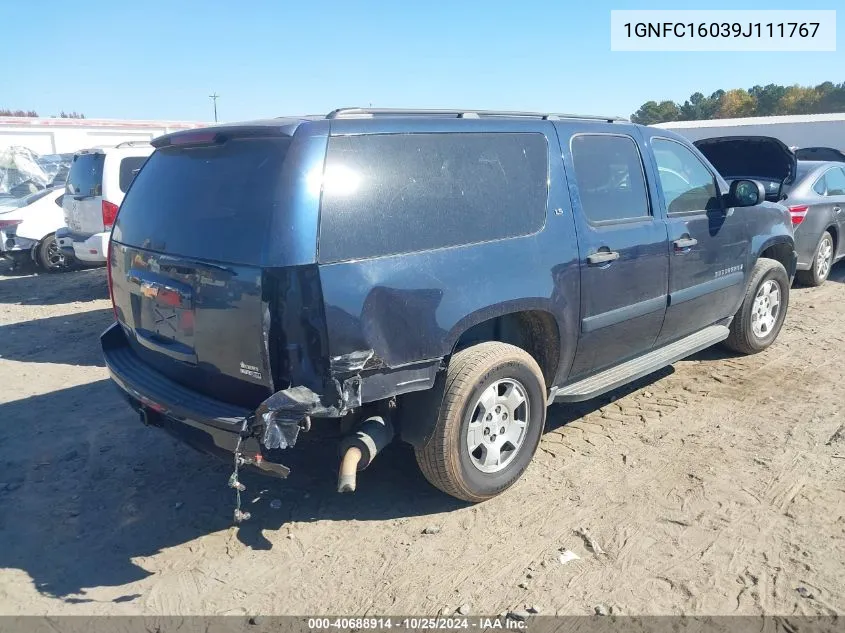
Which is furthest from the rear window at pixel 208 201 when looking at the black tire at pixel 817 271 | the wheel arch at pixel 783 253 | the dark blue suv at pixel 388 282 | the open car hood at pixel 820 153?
the open car hood at pixel 820 153

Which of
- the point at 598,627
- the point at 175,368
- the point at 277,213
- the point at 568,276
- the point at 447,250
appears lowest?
the point at 598,627

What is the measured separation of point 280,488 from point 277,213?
1.76 metres

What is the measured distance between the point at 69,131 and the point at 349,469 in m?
31.4

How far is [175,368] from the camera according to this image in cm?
340

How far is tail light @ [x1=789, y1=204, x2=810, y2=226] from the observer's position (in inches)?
312

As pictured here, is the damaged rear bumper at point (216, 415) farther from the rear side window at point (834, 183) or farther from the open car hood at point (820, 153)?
the open car hood at point (820, 153)

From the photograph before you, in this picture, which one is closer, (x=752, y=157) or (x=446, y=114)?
(x=446, y=114)

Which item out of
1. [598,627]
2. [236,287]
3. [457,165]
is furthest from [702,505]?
[236,287]

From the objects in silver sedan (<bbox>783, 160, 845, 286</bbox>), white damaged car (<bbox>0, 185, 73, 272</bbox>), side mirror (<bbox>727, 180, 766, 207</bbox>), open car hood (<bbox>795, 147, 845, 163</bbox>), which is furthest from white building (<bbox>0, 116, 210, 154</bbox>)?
side mirror (<bbox>727, 180, 766, 207</bbox>)

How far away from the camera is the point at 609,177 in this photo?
13.9 feet

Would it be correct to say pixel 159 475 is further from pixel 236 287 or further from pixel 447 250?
pixel 447 250

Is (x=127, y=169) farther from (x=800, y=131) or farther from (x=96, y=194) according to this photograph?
(x=800, y=131)

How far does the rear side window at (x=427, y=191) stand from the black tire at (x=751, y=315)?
2.79 metres

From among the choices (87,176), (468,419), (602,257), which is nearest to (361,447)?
(468,419)
